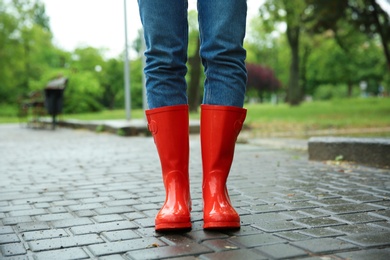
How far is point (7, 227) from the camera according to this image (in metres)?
2.19

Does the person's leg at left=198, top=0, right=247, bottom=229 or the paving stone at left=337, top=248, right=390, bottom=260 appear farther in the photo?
the person's leg at left=198, top=0, right=247, bottom=229

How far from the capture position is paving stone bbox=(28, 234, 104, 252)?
71.9 inches

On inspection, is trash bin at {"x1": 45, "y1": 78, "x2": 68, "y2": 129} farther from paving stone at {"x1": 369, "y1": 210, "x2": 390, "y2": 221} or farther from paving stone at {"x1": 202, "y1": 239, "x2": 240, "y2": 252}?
paving stone at {"x1": 202, "y1": 239, "x2": 240, "y2": 252}

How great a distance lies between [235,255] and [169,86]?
0.79m

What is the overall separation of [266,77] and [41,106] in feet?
147

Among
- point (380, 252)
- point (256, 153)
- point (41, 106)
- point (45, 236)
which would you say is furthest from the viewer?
point (41, 106)

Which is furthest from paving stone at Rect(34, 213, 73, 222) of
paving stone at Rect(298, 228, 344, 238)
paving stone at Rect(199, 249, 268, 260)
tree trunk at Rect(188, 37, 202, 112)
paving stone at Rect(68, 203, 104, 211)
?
tree trunk at Rect(188, 37, 202, 112)

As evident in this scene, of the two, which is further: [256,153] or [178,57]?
[256,153]

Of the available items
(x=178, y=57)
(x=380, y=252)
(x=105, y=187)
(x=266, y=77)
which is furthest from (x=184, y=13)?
(x=266, y=77)

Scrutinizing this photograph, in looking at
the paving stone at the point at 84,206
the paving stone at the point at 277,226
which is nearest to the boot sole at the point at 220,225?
the paving stone at the point at 277,226

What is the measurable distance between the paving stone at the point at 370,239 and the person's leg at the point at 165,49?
852 millimetres

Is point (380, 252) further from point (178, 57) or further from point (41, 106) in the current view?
point (41, 106)

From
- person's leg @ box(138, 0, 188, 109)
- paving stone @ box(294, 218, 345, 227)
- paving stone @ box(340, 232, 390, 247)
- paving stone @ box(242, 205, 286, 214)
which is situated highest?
person's leg @ box(138, 0, 188, 109)

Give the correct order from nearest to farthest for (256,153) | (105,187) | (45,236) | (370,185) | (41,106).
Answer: (45,236) → (370,185) → (105,187) → (256,153) → (41,106)
